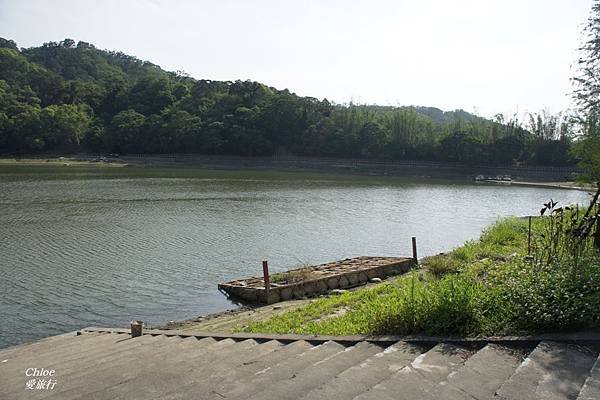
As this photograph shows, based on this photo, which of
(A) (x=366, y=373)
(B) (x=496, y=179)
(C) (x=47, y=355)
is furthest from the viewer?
(B) (x=496, y=179)

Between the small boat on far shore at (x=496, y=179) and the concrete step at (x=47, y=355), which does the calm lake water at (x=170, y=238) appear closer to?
the concrete step at (x=47, y=355)

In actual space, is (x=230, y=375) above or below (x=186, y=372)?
above

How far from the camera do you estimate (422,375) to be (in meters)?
4.11

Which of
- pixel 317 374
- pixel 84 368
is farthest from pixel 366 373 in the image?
pixel 84 368

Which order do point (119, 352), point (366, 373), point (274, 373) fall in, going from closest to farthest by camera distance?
point (366, 373)
point (274, 373)
point (119, 352)

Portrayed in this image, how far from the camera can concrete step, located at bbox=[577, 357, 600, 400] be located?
3314mm

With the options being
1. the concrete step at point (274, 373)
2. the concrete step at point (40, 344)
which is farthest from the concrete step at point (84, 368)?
the concrete step at point (40, 344)

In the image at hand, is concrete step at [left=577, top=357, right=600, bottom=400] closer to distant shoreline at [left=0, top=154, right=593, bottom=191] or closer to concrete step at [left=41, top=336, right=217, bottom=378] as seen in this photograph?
concrete step at [left=41, top=336, right=217, bottom=378]

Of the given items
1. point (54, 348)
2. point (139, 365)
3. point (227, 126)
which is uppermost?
point (227, 126)

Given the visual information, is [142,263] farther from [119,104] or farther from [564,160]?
[119,104]

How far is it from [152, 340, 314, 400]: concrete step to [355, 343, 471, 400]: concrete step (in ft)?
4.51

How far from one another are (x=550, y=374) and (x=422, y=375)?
0.99 metres

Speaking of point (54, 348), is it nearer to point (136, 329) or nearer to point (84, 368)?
point (136, 329)

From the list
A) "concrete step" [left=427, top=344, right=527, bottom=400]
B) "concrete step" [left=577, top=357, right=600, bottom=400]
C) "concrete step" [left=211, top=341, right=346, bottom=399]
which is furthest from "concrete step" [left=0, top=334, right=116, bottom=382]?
"concrete step" [left=577, top=357, right=600, bottom=400]
